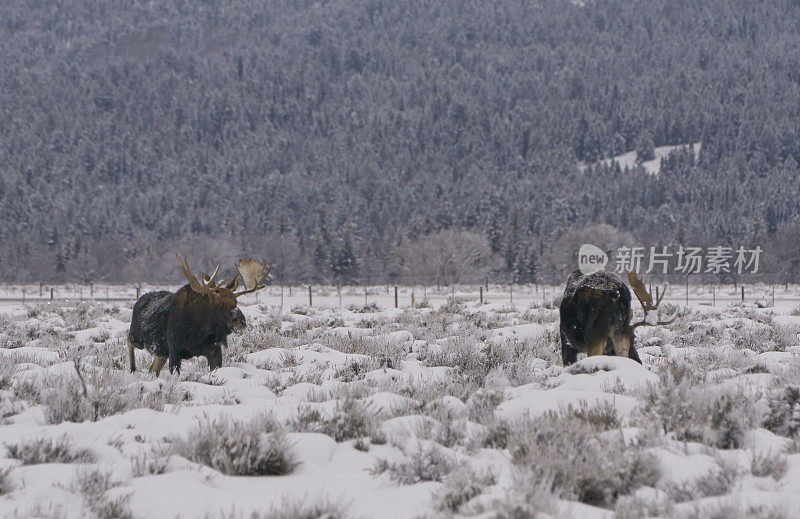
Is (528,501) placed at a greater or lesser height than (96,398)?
lesser

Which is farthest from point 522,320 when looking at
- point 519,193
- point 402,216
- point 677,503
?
point 519,193

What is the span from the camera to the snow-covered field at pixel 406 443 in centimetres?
402

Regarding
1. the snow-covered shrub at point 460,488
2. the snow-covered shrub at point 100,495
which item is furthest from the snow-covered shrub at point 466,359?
the snow-covered shrub at point 100,495

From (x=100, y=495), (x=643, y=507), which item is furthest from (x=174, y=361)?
(x=643, y=507)

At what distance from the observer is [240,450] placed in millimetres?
4699

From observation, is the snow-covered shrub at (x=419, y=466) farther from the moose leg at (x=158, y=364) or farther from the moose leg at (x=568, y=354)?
the moose leg at (x=158, y=364)

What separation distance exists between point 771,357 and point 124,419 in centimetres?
807

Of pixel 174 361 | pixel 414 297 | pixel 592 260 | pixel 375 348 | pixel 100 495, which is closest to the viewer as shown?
pixel 100 495

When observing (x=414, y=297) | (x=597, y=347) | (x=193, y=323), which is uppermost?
(x=193, y=323)

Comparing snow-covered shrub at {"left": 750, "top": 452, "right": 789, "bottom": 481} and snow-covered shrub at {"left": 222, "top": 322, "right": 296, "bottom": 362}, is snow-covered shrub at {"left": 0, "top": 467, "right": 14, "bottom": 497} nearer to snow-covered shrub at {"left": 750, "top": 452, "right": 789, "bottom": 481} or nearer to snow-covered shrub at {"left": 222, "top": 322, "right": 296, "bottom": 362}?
snow-covered shrub at {"left": 750, "top": 452, "right": 789, "bottom": 481}

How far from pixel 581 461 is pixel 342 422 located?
71.5 inches

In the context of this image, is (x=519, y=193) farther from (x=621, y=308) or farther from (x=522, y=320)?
(x=621, y=308)

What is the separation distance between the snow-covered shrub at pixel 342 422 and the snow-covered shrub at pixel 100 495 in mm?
1552

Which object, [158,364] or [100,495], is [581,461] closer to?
[100,495]
